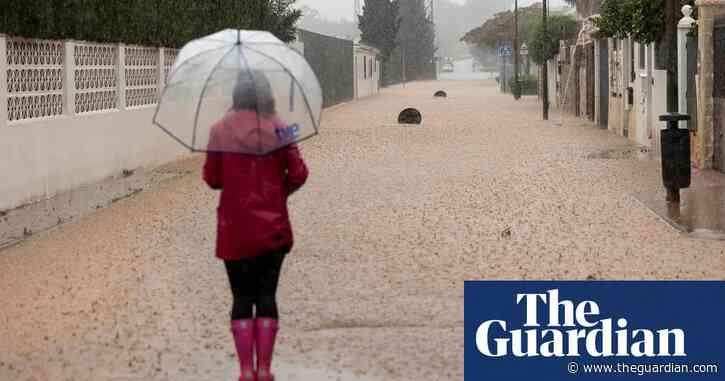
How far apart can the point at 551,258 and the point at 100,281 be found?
11.4 feet

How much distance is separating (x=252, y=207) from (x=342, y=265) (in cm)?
405

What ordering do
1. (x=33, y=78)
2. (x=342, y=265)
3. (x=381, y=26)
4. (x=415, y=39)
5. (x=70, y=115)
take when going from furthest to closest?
(x=415, y=39), (x=381, y=26), (x=70, y=115), (x=33, y=78), (x=342, y=265)

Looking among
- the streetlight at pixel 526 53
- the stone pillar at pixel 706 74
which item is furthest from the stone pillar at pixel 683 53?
the streetlight at pixel 526 53

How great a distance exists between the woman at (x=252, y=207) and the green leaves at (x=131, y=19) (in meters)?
8.52

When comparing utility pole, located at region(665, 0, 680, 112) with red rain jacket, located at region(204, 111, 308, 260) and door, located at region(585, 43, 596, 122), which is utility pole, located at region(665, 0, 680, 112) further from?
door, located at region(585, 43, 596, 122)

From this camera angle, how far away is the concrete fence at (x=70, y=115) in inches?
553

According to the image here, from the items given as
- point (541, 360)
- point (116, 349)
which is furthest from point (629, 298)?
point (116, 349)

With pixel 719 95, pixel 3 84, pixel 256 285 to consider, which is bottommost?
pixel 256 285

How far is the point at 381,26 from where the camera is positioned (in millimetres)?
91062

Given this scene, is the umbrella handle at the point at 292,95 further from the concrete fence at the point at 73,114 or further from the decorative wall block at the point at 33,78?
the decorative wall block at the point at 33,78

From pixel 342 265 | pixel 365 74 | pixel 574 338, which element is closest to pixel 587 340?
pixel 574 338

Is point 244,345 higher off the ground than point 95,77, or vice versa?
point 95,77

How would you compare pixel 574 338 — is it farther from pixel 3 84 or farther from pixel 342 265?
pixel 3 84

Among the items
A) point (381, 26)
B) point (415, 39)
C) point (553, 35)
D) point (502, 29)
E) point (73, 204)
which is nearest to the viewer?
point (73, 204)
